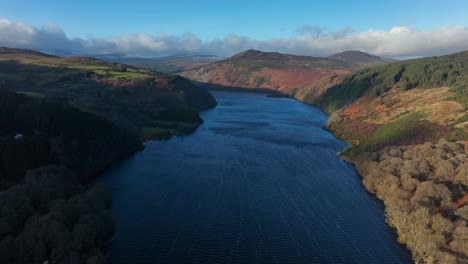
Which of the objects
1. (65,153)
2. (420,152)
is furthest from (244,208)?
(420,152)

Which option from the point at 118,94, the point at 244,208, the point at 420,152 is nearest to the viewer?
the point at 244,208

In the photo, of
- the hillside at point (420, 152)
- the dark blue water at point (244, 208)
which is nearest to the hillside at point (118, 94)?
the dark blue water at point (244, 208)

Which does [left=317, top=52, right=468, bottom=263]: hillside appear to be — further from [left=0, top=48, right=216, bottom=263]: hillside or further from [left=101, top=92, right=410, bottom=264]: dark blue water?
[left=0, top=48, right=216, bottom=263]: hillside

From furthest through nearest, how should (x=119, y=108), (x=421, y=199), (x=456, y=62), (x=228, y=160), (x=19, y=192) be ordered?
(x=456, y=62)
(x=119, y=108)
(x=228, y=160)
(x=421, y=199)
(x=19, y=192)

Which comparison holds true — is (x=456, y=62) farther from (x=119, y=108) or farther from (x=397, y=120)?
(x=119, y=108)

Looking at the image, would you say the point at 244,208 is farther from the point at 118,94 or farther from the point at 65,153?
the point at 118,94

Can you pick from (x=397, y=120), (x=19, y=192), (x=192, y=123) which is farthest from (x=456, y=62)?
(x=19, y=192)


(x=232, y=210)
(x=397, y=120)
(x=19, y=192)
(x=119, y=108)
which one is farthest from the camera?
(x=119, y=108)

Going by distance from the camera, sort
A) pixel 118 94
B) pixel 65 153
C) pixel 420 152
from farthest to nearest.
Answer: pixel 118 94 → pixel 420 152 → pixel 65 153
